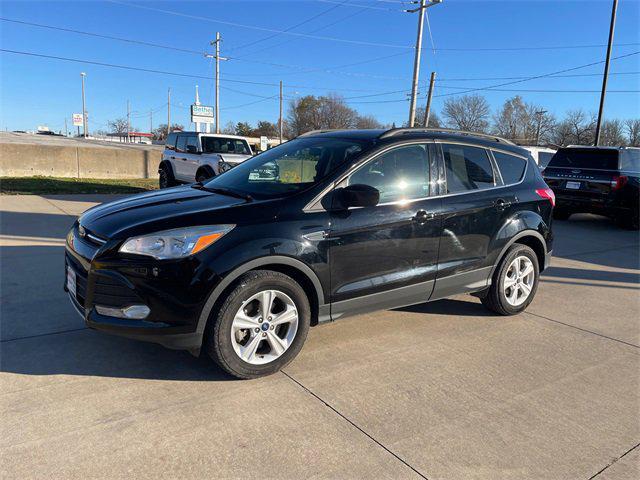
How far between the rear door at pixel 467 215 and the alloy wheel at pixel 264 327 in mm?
1510

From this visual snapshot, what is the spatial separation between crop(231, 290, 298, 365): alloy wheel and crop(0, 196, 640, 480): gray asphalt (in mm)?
204

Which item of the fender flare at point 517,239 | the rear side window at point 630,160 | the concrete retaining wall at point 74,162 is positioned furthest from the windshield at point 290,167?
the concrete retaining wall at point 74,162

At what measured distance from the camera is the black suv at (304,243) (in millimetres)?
3154

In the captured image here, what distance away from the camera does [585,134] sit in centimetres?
7112

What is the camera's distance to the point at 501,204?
4715 millimetres

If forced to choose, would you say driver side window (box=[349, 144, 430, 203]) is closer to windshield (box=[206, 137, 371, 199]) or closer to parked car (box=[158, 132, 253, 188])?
windshield (box=[206, 137, 371, 199])

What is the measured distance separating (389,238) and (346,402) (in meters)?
1.34

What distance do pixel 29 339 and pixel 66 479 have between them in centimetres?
193

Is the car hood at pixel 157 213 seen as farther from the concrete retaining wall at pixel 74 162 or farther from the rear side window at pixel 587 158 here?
the concrete retaining wall at pixel 74 162

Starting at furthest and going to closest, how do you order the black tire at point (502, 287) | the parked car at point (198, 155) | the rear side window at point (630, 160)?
1. the parked car at point (198, 155)
2. the rear side window at point (630, 160)
3. the black tire at point (502, 287)

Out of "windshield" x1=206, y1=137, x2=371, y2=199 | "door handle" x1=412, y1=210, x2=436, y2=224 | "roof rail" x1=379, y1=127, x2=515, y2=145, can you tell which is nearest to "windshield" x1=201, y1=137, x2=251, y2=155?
"windshield" x1=206, y1=137, x2=371, y2=199

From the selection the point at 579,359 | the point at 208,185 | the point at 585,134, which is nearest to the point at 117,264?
the point at 208,185

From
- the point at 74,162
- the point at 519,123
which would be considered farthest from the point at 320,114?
the point at 74,162

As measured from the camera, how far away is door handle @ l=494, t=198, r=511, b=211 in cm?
468
